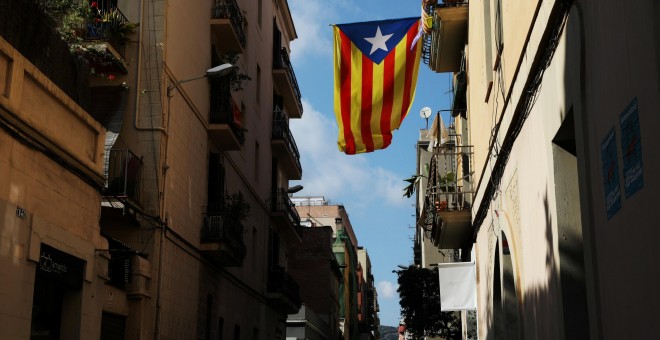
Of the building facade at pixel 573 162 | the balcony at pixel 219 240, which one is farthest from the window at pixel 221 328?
the building facade at pixel 573 162

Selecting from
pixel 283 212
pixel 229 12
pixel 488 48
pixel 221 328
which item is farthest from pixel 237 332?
pixel 488 48

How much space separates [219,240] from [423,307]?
10.3m

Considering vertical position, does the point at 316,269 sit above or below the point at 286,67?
below

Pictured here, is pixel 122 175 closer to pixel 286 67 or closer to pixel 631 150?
pixel 631 150

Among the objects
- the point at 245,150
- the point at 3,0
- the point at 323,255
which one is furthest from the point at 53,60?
the point at 323,255

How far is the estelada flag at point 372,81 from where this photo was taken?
14656 mm

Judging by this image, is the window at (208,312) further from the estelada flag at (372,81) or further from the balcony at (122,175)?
the estelada flag at (372,81)

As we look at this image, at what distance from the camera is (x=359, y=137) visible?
14.8 meters

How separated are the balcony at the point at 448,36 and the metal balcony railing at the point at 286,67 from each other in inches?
595

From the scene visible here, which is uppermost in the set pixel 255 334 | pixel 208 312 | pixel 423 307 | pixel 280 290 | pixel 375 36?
pixel 375 36

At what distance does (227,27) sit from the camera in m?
24.6

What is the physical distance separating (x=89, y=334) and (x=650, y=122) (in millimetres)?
11112

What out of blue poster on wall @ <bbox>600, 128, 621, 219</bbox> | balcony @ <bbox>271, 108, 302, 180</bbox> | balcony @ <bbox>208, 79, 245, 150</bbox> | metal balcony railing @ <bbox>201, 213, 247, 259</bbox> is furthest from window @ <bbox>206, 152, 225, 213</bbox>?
blue poster on wall @ <bbox>600, 128, 621, 219</bbox>

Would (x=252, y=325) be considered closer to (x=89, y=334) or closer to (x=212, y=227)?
(x=212, y=227)
